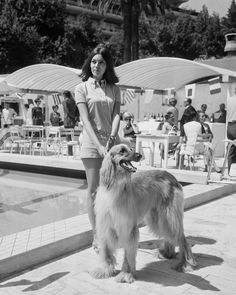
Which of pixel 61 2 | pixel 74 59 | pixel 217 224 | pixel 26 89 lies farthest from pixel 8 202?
pixel 61 2

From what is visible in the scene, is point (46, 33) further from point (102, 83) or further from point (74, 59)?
point (102, 83)

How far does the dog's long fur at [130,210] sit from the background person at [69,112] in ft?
25.4

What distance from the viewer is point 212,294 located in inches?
123

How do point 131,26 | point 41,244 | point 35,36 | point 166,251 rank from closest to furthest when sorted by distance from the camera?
point 41,244 → point 166,251 → point 131,26 → point 35,36

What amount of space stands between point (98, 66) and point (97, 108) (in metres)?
0.39

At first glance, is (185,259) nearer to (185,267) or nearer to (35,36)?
(185,267)

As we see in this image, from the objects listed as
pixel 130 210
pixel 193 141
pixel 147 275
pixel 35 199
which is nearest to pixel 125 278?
pixel 147 275

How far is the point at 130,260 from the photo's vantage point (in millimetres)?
3256

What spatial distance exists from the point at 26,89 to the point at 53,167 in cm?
819

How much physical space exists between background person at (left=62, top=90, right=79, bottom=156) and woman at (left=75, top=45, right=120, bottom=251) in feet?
24.3

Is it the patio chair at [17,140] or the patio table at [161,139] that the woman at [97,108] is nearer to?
the patio table at [161,139]

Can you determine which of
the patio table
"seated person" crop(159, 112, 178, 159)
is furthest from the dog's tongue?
"seated person" crop(159, 112, 178, 159)

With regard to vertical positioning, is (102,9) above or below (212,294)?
above

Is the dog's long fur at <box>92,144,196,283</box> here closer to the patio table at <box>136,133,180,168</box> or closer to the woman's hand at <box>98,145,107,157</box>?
the woman's hand at <box>98,145,107,157</box>
